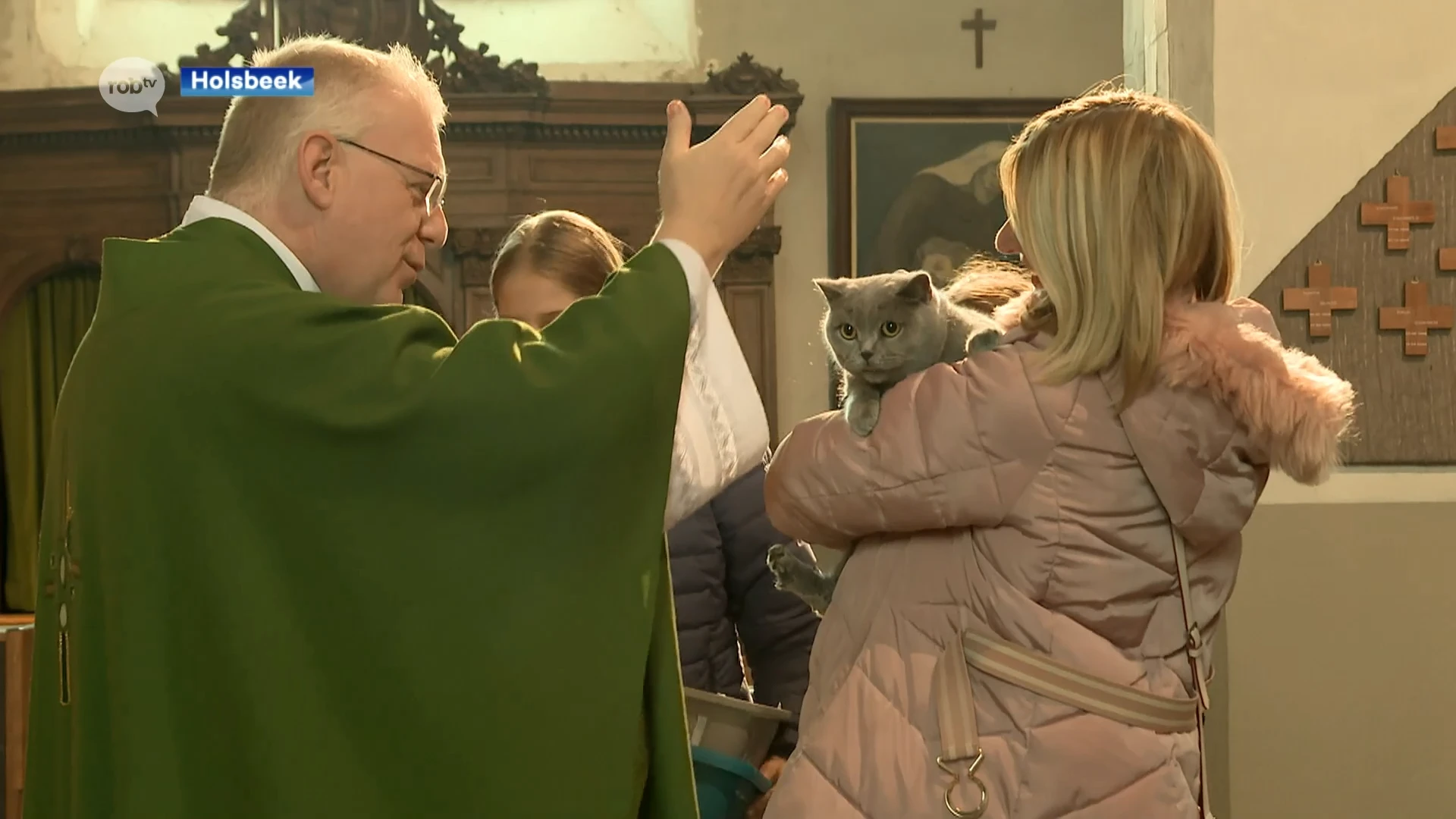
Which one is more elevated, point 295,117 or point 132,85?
point 132,85

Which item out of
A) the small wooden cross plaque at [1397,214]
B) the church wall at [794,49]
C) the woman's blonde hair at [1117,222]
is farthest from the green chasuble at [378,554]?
the church wall at [794,49]

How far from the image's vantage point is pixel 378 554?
1306mm

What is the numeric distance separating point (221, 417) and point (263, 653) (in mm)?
213

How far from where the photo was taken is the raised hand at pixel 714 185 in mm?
1416

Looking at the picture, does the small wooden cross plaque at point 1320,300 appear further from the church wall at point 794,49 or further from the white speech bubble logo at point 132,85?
Answer: the white speech bubble logo at point 132,85

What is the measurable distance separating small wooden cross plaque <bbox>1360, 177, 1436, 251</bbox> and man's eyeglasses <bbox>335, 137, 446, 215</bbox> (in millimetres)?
1754

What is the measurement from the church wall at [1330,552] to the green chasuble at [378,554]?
160 cm

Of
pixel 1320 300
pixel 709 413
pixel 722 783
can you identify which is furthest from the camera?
pixel 1320 300

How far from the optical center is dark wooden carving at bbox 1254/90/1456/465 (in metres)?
2.58

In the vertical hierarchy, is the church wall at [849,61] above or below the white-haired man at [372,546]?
above

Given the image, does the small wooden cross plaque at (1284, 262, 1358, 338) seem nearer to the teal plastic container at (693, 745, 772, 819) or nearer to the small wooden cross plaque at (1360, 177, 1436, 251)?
the small wooden cross plaque at (1360, 177, 1436, 251)

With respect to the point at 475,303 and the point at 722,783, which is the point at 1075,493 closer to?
the point at 722,783

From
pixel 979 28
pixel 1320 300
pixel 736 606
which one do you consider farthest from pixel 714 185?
pixel 979 28

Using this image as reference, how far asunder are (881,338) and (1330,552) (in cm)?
122
